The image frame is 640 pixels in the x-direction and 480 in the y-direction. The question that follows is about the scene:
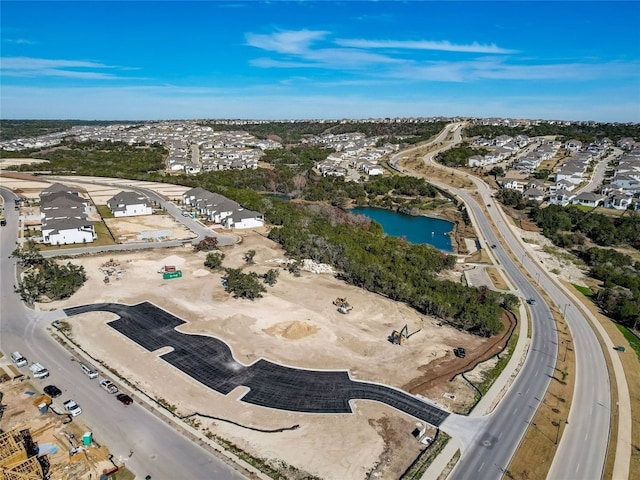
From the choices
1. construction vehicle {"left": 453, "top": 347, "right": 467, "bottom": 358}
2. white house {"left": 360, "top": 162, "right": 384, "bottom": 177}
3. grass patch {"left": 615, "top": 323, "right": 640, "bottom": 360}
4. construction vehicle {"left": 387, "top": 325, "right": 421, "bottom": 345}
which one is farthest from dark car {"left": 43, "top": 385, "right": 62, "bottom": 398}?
white house {"left": 360, "top": 162, "right": 384, "bottom": 177}

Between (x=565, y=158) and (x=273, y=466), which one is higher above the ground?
(x=565, y=158)

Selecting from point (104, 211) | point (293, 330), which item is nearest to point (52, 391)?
point (293, 330)

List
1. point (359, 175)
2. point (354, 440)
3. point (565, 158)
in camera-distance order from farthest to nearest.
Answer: point (565, 158)
point (359, 175)
point (354, 440)

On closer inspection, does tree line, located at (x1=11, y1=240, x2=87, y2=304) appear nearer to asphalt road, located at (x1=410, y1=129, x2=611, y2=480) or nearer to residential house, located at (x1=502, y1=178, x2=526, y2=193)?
asphalt road, located at (x1=410, y1=129, x2=611, y2=480)

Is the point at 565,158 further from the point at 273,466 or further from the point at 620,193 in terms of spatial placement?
the point at 273,466

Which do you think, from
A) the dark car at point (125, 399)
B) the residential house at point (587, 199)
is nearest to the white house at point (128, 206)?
the dark car at point (125, 399)

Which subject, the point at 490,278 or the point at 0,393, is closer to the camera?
the point at 0,393

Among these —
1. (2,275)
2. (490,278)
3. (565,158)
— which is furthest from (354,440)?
(565,158)
